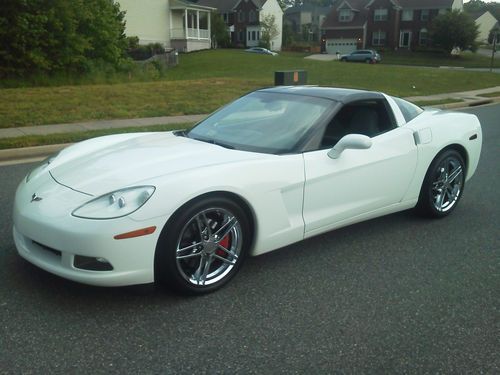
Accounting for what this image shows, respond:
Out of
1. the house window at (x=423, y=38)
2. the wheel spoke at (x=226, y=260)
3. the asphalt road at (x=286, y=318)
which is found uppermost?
the house window at (x=423, y=38)

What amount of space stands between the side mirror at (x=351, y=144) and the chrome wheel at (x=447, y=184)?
58.6 inches

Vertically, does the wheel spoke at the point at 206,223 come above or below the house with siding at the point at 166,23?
below

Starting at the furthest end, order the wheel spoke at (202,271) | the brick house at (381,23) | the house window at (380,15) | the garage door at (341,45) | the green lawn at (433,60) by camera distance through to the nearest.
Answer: the garage door at (341,45), the house window at (380,15), the brick house at (381,23), the green lawn at (433,60), the wheel spoke at (202,271)

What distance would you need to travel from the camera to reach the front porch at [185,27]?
4474cm

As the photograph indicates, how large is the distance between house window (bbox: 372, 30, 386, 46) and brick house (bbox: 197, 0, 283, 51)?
1287 centimetres

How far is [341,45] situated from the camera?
7250cm

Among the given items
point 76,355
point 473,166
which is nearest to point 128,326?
point 76,355

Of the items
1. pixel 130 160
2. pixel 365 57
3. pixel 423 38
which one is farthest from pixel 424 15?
Answer: pixel 130 160

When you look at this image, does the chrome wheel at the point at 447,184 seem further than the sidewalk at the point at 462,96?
No

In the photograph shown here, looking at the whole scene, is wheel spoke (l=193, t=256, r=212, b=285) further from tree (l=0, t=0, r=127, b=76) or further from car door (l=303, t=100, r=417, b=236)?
tree (l=0, t=0, r=127, b=76)

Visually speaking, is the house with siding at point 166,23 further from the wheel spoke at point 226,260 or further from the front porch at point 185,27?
the wheel spoke at point 226,260

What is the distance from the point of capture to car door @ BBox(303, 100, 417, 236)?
3.86 meters

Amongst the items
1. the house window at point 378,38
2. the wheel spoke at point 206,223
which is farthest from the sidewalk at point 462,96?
the house window at point 378,38

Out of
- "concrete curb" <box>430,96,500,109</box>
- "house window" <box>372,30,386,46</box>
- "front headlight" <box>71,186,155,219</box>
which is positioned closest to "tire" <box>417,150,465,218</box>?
"front headlight" <box>71,186,155,219</box>
